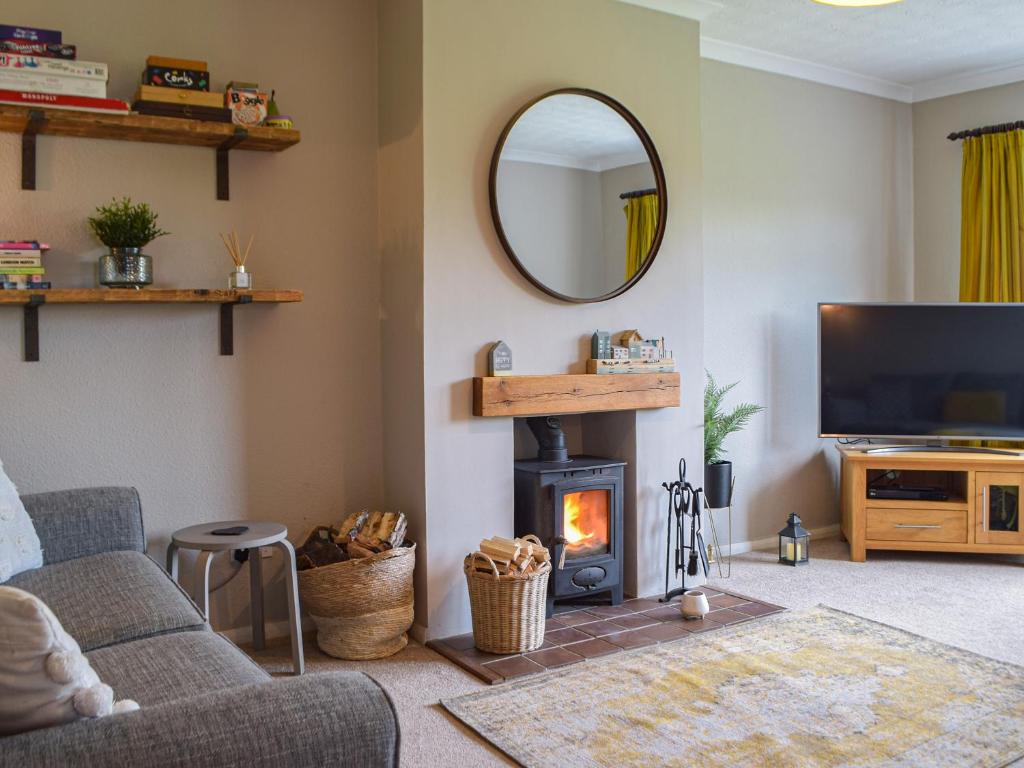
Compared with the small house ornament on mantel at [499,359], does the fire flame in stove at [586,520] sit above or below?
below

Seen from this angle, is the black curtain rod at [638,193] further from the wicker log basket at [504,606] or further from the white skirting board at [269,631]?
the white skirting board at [269,631]

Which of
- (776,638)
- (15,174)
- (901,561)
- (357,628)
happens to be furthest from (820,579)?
(15,174)

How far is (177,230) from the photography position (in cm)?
325

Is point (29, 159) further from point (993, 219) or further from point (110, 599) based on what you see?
point (993, 219)

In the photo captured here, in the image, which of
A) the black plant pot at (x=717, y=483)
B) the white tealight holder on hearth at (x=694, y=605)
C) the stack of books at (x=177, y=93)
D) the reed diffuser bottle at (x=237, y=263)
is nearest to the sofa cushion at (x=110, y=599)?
the reed diffuser bottle at (x=237, y=263)

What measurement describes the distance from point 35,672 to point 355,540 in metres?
2.03

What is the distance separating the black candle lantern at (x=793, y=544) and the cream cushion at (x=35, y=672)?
12.4 feet

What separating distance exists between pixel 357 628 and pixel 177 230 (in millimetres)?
1509

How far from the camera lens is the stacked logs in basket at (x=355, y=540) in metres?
3.22

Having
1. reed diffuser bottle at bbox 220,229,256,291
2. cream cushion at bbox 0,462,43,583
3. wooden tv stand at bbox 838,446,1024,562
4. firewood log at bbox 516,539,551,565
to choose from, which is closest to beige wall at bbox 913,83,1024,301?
wooden tv stand at bbox 838,446,1024,562

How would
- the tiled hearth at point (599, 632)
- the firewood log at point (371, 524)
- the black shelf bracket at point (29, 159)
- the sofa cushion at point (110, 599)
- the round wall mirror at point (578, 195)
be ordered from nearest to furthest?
the sofa cushion at point (110, 599)
the black shelf bracket at point (29, 159)
the tiled hearth at point (599, 632)
the firewood log at point (371, 524)
the round wall mirror at point (578, 195)

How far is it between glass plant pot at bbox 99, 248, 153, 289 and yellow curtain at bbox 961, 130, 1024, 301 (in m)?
4.26

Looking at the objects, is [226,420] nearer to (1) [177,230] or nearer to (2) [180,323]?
(2) [180,323]

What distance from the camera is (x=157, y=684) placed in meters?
1.79
